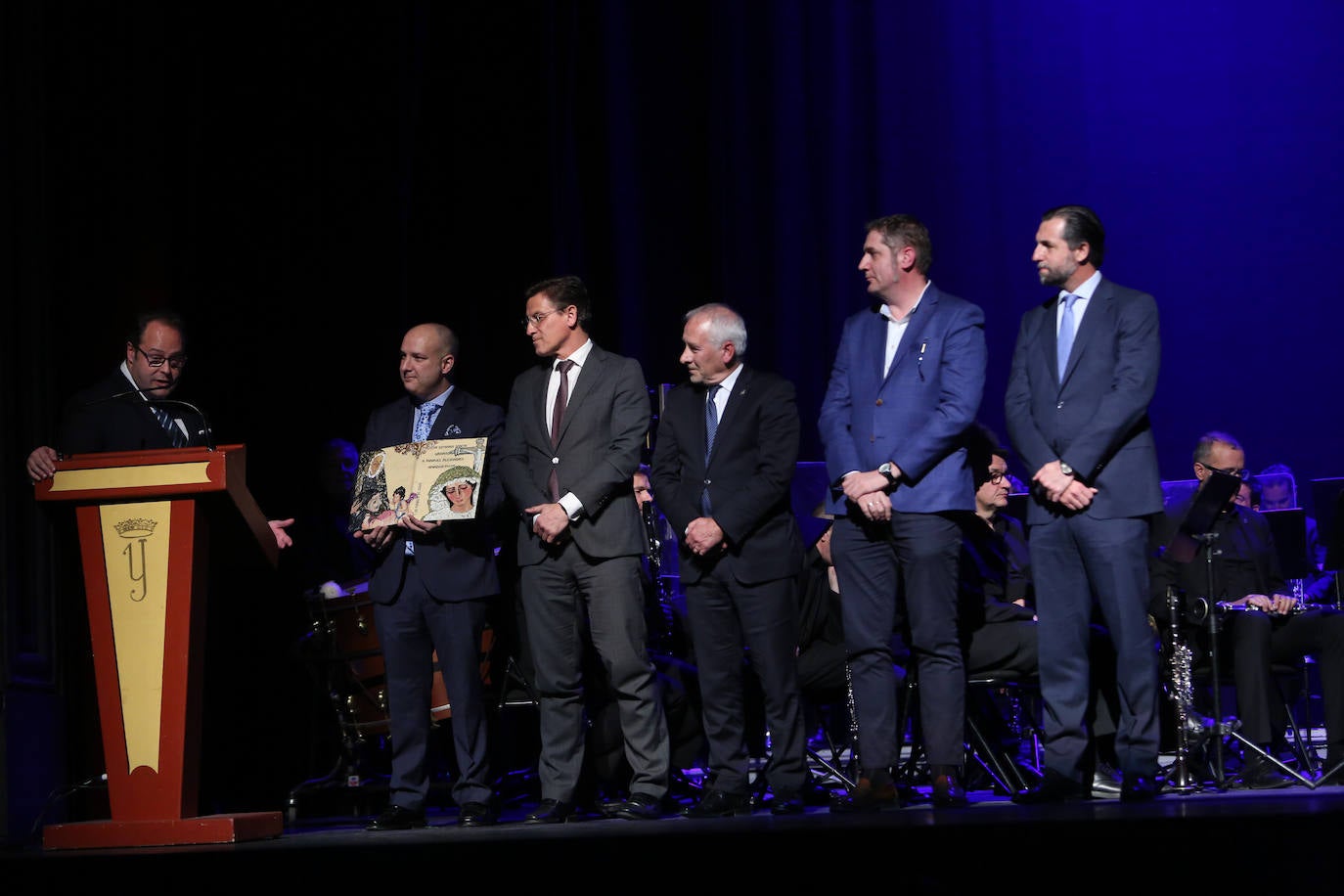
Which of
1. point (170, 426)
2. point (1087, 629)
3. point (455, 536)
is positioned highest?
point (170, 426)

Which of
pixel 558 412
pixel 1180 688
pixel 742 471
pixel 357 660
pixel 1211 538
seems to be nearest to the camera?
pixel 742 471

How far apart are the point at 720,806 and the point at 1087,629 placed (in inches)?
52.3

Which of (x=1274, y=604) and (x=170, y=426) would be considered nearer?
(x=170, y=426)

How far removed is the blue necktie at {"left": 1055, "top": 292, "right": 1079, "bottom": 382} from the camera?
4.59 metres

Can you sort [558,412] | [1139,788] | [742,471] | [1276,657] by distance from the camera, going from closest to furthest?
[1139,788]
[742,471]
[558,412]
[1276,657]

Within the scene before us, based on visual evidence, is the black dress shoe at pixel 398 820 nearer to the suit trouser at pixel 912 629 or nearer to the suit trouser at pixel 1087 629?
the suit trouser at pixel 912 629

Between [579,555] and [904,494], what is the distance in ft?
3.71

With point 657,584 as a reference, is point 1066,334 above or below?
above

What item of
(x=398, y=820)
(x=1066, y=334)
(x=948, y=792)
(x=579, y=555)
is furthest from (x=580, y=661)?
(x=1066, y=334)

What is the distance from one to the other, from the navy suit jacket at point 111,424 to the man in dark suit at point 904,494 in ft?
7.69

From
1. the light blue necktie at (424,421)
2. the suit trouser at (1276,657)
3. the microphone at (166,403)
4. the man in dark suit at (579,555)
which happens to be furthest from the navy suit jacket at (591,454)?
the suit trouser at (1276,657)

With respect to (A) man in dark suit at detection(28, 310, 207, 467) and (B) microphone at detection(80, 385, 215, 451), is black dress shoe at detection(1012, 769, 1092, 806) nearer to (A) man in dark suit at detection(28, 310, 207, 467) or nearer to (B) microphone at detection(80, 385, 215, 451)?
(B) microphone at detection(80, 385, 215, 451)

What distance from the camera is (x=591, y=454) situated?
4.84 m

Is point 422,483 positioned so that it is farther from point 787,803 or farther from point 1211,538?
point 1211,538
